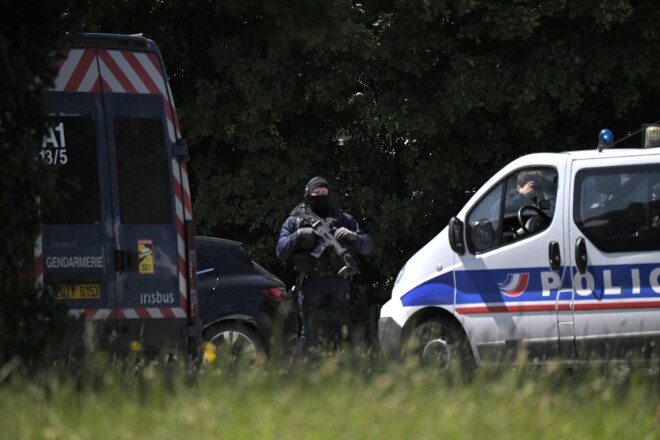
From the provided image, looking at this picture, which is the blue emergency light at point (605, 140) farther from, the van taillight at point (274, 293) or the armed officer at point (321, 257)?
the van taillight at point (274, 293)

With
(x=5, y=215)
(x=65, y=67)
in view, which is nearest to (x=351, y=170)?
(x=65, y=67)

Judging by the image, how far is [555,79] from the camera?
16.5 metres

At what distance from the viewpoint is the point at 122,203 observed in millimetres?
9672

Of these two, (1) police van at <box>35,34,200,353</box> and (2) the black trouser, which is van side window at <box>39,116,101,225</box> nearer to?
(1) police van at <box>35,34,200,353</box>

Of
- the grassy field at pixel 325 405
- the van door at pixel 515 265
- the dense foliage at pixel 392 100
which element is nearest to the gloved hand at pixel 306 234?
the van door at pixel 515 265

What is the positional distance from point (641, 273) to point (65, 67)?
4.45m

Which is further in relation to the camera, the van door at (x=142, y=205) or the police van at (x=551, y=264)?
the police van at (x=551, y=264)

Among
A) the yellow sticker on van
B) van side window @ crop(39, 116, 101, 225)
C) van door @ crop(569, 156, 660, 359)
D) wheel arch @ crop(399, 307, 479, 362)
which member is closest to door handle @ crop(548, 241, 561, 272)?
van door @ crop(569, 156, 660, 359)

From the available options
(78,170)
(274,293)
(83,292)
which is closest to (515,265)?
(274,293)

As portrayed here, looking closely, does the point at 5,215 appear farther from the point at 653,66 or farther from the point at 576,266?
the point at 653,66

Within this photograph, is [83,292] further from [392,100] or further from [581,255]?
[392,100]

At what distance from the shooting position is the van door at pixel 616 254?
10.4 m

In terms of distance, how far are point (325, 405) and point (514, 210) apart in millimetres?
5573

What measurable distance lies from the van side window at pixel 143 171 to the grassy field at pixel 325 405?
9.57 ft
